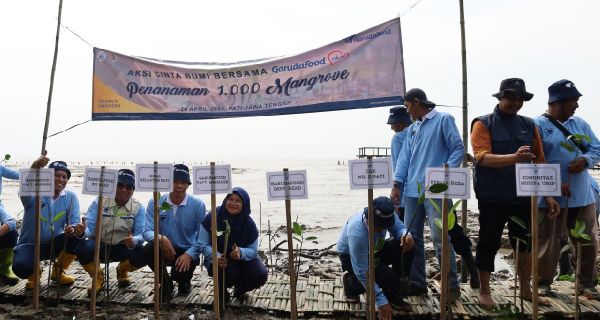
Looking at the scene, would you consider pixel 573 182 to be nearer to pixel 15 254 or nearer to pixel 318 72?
pixel 318 72

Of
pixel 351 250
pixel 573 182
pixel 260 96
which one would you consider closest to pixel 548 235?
pixel 573 182

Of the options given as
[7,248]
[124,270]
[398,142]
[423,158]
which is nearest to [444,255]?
[423,158]

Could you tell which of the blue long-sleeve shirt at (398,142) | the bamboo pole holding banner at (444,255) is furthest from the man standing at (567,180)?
the bamboo pole holding banner at (444,255)

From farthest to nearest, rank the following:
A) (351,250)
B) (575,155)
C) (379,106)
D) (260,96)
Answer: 1. (260,96)
2. (379,106)
3. (575,155)
4. (351,250)

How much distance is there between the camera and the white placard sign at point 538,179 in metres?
2.85

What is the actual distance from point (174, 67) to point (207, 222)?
269 centimetres

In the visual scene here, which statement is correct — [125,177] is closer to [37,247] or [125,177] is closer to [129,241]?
[129,241]

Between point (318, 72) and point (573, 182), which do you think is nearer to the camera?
point (573, 182)

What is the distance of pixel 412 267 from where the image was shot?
155 inches

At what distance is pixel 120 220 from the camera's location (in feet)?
13.9

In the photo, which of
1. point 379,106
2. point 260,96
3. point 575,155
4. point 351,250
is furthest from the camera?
point 260,96

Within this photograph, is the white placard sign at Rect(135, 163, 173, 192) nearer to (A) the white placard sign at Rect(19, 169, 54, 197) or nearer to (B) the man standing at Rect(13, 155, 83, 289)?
(A) the white placard sign at Rect(19, 169, 54, 197)

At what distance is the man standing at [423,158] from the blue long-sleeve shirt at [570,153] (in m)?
0.89

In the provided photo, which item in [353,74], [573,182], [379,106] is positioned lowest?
[573,182]
